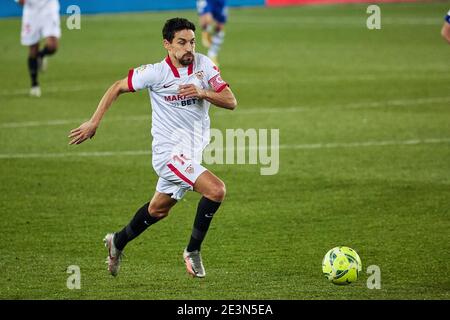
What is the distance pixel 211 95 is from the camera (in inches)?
335

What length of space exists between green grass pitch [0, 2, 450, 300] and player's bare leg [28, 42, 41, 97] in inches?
Result: 9.2

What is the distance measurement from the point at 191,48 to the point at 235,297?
2.08 m

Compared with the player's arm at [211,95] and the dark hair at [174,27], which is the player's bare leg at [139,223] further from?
the dark hair at [174,27]

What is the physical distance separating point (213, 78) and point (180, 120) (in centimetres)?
45

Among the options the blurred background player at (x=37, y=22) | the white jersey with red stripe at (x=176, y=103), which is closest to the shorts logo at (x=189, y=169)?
the white jersey with red stripe at (x=176, y=103)

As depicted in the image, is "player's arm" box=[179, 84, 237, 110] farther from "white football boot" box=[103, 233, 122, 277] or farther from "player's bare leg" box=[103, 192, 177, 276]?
"white football boot" box=[103, 233, 122, 277]

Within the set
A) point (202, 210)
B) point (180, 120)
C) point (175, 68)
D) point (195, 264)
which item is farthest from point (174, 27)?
point (195, 264)

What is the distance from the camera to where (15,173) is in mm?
13523

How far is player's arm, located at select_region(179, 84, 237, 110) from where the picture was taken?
27.6ft

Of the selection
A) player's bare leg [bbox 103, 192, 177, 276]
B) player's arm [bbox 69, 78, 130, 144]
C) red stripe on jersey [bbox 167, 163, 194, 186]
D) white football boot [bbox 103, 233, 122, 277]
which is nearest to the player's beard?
player's arm [bbox 69, 78, 130, 144]

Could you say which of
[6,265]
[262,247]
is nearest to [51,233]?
[6,265]

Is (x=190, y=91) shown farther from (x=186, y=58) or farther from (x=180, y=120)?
(x=180, y=120)

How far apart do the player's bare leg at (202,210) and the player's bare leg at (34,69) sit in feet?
39.0
